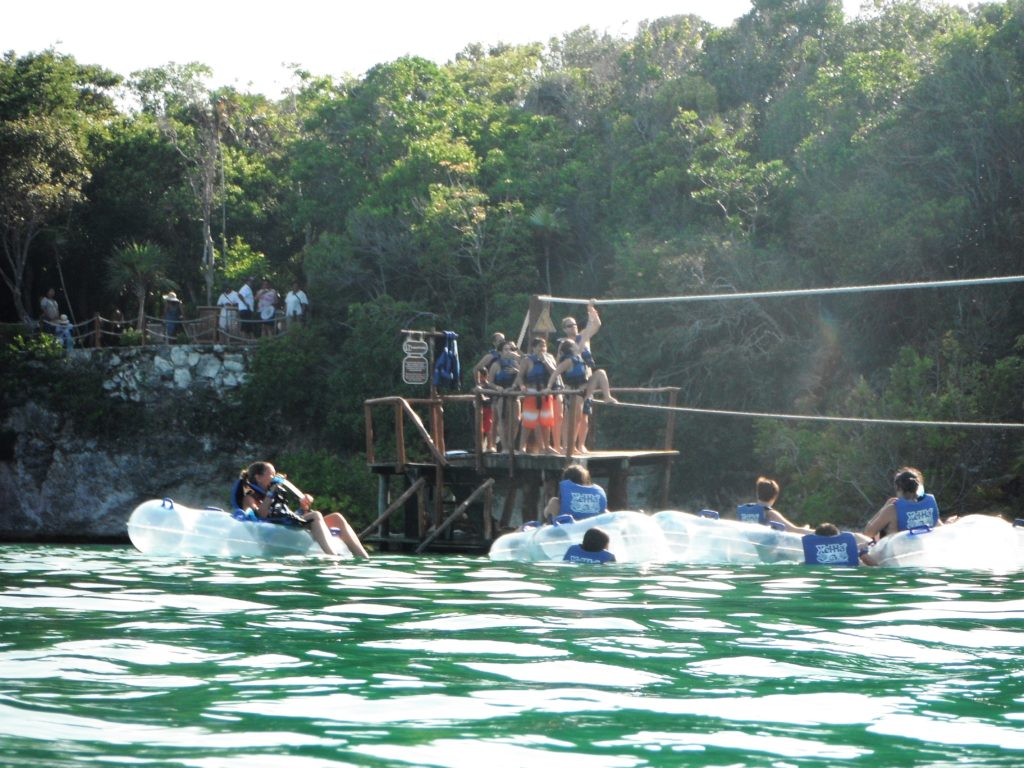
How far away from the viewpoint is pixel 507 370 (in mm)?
18234

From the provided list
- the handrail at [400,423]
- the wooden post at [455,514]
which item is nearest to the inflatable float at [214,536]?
the handrail at [400,423]

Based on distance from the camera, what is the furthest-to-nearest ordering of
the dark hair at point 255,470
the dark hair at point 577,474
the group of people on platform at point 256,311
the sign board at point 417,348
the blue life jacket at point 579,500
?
the group of people on platform at point 256,311 < the sign board at point 417,348 < the dark hair at point 255,470 < the dark hair at point 577,474 < the blue life jacket at point 579,500

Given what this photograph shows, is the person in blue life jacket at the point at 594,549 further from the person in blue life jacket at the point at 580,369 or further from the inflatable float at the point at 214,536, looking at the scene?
the person in blue life jacket at the point at 580,369

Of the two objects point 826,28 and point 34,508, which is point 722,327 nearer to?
point 826,28

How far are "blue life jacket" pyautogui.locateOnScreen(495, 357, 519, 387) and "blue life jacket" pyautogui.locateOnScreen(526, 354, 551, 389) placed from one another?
496 millimetres

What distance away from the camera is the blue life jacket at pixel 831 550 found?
42.3 feet

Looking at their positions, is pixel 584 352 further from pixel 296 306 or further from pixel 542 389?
pixel 296 306

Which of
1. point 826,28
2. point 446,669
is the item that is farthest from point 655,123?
point 446,669

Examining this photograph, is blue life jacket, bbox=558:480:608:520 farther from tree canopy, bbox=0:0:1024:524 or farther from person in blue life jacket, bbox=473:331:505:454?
tree canopy, bbox=0:0:1024:524

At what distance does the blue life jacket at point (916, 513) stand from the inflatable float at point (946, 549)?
9 centimetres

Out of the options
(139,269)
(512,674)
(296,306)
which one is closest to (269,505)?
(512,674)

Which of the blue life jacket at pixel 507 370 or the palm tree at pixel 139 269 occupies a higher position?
the palm tree at pixel 139 269

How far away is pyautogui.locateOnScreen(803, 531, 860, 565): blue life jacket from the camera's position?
12906 millimetres

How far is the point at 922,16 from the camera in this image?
33125mm
